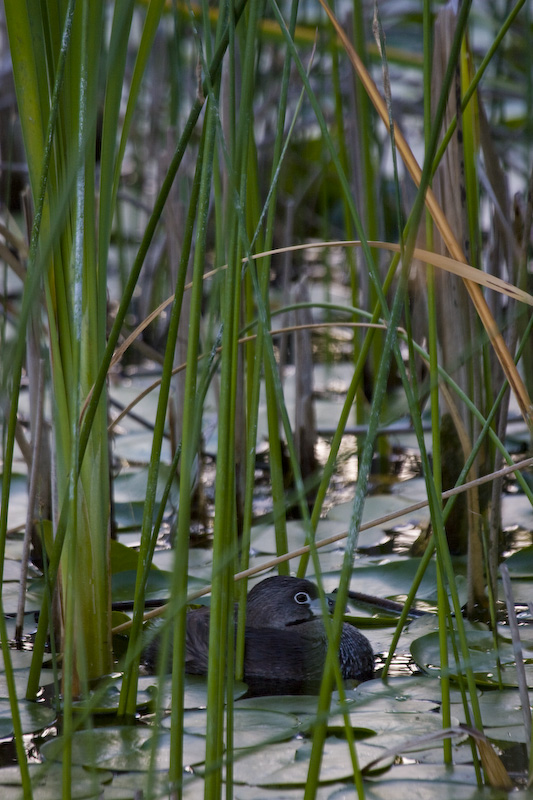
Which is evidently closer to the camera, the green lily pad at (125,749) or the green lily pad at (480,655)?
the green lily pad at (125,749)

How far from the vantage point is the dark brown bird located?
135 cm

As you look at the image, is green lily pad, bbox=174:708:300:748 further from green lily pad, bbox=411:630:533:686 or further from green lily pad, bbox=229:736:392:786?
green lily pad, bbox=411:630:533:686

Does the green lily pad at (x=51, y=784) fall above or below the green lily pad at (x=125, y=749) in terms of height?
below

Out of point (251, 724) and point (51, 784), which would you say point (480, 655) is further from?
point (51, 784)

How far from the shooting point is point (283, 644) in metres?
1.44

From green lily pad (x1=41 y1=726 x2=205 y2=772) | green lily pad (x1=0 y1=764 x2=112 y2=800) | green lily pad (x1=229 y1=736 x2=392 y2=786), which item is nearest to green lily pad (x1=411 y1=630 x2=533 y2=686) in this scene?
green lily pad (x1=229 y1=736 x2=392 y2=786)

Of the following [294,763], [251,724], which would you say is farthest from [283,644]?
[294,763]

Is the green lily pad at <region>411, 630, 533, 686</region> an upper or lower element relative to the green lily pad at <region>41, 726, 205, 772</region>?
upper

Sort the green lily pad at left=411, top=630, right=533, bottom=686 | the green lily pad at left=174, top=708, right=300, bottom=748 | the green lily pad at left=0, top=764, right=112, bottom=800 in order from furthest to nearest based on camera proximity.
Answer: the green lily pad at left=411, top=630, right=533, bottom=686 → the green lily pad at left=174, top=708, right=300, bottom=748 → the green lily pad at left=0, top=764, right=112, bottom=800

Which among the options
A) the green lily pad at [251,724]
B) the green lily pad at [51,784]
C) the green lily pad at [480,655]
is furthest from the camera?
the green lily pad at [480,655]

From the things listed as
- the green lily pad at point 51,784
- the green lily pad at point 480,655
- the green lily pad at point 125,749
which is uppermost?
the green lily pad at point 480,655

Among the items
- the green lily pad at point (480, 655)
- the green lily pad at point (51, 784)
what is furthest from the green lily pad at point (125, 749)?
the green lily pad at point (480, 655)

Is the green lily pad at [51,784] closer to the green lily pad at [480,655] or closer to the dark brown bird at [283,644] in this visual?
the dark brown bird at [283,644]

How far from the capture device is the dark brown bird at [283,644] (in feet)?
4.43
